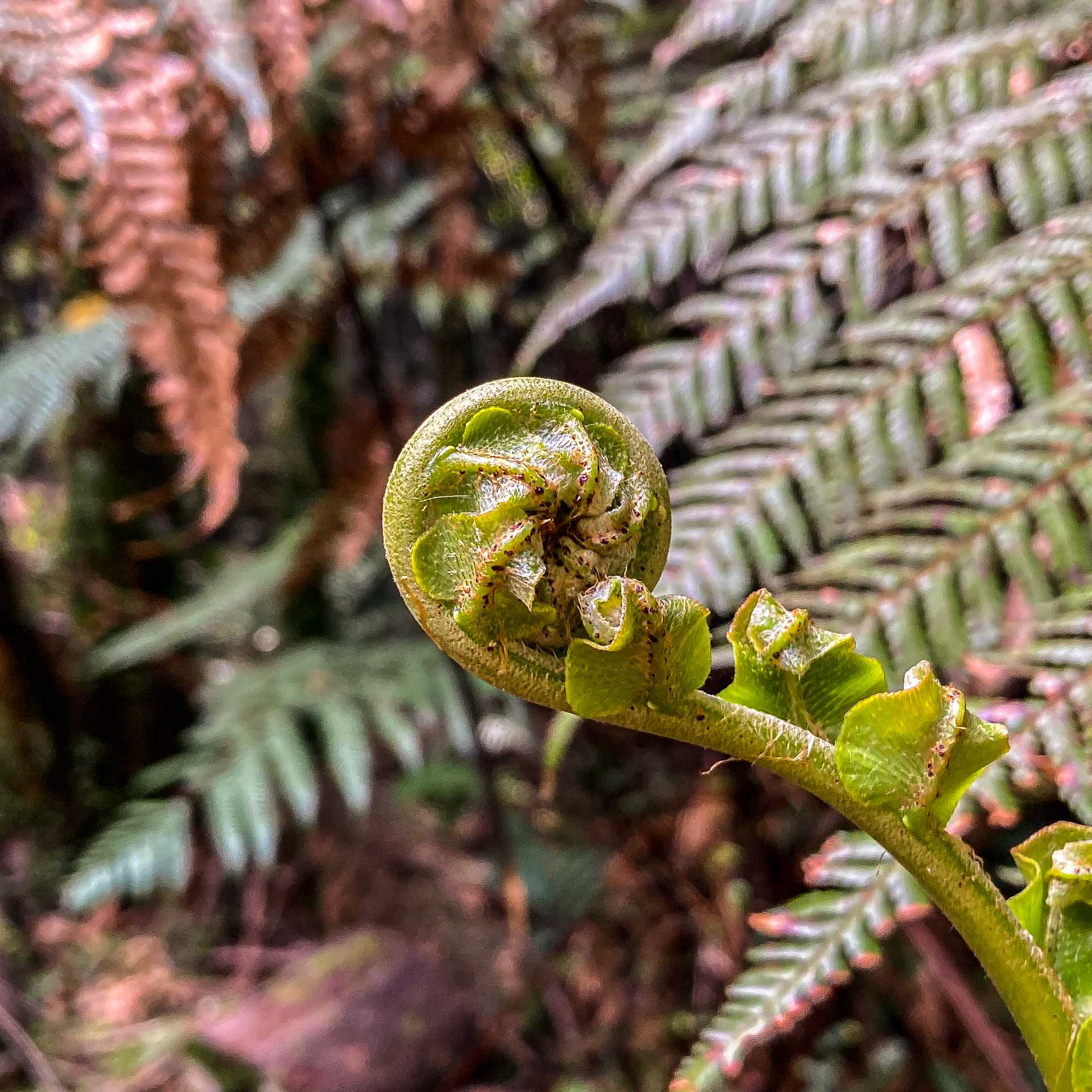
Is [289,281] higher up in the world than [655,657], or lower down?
A: higher up

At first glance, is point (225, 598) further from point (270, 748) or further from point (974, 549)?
point (974, 549)

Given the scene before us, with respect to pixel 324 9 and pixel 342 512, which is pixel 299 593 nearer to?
pixel 342 512

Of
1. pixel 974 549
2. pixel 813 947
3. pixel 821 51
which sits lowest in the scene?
pixel 813 947

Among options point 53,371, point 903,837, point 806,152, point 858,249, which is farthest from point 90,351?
point 903,837

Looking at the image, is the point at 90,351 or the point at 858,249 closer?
the point at 858,249

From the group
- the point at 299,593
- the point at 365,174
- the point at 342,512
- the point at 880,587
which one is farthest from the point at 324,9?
the point at 880,587

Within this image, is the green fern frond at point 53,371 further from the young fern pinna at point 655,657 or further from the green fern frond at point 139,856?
the young fern pinna at point 655,657

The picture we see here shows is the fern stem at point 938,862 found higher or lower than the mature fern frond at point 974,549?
higher

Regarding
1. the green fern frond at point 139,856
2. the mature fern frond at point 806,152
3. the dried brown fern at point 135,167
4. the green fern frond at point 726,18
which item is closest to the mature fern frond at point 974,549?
the mature fern frond at point 806,152
